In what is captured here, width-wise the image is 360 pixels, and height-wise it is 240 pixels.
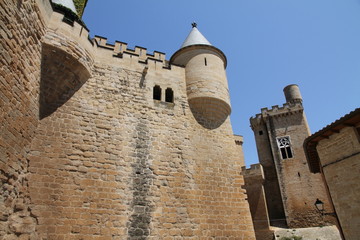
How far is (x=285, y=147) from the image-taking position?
72.6 feet

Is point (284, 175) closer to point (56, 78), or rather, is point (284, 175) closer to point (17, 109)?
point (56, 78)

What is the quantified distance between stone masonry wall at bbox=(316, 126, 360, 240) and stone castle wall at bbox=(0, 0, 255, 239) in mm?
2742

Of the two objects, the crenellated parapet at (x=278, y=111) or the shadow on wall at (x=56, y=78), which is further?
Result: the crenellated parapet at (x=278, y=111)

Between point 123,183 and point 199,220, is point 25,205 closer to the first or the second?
point 123,183

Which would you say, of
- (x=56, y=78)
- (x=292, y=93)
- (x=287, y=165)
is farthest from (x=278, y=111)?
(x=56, y=78)

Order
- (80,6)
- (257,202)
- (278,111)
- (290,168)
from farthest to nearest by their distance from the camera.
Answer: (278,111), (290,168), (257,202), (80,6)

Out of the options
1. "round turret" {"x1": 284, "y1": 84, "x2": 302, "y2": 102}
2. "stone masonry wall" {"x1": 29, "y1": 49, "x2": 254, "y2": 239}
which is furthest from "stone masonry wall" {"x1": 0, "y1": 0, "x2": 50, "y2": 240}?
"round turret" {"x1": 284, "y1": 84, "x2": 302, "y2": 102}

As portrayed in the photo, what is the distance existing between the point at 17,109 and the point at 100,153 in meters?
2.47

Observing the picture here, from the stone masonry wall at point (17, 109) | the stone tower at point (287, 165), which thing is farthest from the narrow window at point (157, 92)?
the stone tower at point (287, 165)

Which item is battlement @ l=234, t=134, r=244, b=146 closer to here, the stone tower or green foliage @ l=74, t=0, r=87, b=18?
the stone tower

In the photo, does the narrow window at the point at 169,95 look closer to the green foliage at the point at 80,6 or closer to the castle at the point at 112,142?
the castle at the point at 112,142

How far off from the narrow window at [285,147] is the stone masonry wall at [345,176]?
49.7 ft

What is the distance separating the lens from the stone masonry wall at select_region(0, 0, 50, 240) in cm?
516

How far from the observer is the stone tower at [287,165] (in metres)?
19.2
